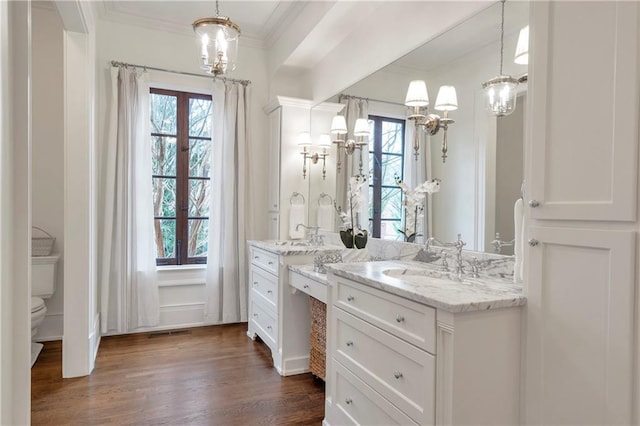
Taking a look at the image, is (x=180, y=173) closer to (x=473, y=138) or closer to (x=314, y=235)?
(x=314, y=235)

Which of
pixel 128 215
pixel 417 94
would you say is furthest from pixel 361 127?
pixel 128 215

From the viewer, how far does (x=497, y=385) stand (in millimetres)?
1463

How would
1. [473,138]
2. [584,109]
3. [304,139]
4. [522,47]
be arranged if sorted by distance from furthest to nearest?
[304,139] < [473,138] < [522,47] < [584,109]

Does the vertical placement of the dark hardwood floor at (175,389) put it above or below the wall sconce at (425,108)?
below

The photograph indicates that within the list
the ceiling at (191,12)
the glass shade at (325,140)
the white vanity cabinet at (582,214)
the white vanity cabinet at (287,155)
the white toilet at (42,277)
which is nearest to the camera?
the white vanity cabinet at (582,214)

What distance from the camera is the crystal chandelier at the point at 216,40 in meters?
2.07

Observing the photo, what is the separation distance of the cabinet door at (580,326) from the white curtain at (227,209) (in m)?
3.09

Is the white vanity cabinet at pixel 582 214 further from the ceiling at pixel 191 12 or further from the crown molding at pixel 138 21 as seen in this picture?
the crown molding at pixel 138 21

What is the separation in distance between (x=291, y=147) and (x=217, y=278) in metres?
1.55

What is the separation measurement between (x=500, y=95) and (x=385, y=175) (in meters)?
1.07

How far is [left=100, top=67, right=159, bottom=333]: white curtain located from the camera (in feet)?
11.9

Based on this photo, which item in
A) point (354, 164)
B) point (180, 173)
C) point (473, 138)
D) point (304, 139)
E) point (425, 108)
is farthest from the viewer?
point (180, 173)

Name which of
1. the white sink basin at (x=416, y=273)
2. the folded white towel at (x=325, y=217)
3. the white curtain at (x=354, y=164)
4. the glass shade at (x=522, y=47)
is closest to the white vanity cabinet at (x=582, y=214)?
the glass shade at (x=522, y=47)

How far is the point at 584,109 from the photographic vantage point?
1284 millimetres
